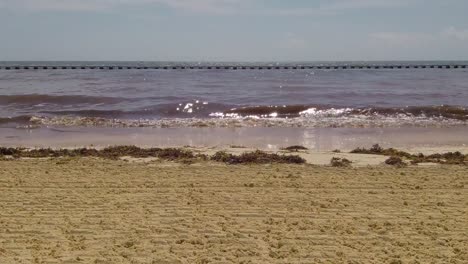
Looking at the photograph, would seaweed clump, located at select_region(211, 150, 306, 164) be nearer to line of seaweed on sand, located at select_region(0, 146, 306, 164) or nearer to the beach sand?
line of seaweed on sand, located at select_region(0, 146, 306, 164)

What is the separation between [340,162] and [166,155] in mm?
2887

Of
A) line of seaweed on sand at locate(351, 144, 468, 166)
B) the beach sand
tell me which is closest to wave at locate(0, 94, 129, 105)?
the beach sand

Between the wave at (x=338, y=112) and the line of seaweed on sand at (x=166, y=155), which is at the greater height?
the wave at (x=338, y=112)

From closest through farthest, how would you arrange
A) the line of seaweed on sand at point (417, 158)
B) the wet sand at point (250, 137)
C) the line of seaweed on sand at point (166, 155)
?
the line of seaweed on sand at point (417, 158) → the line of seaweed on sand at point (166, 155) → the wet sand at point (250, 137)

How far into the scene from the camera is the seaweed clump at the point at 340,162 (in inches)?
312

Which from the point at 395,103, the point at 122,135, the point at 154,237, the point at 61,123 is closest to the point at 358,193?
the point at 154,237

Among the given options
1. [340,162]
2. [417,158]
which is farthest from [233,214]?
[417,158]

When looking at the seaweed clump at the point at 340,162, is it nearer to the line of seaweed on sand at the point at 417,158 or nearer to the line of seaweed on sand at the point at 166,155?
the line of seaweed on sand at the point at 166,155

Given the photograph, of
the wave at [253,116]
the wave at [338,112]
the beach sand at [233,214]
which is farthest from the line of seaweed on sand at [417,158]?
the wave at [338,112]

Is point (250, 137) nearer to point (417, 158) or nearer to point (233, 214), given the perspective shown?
point (417, 158)

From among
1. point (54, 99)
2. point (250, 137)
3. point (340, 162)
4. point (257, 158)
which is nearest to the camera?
point (340, 162)

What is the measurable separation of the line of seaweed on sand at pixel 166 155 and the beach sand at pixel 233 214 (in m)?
0.49

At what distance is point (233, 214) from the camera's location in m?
5.37

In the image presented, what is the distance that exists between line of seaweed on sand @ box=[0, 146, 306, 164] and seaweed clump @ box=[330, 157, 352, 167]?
0.47 m
